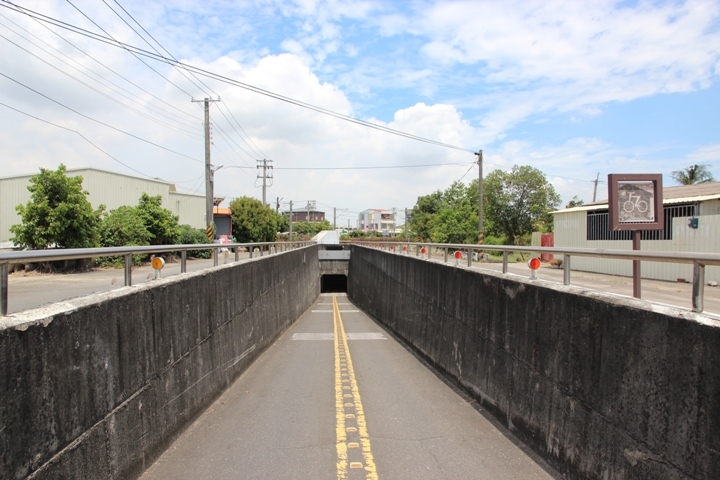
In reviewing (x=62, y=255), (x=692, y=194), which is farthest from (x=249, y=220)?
(x=62, y=255)

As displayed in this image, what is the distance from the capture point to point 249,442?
6250 millimetres

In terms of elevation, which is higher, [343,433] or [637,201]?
[637,201]

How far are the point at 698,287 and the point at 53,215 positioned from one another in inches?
979

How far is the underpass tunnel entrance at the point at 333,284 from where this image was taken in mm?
55469

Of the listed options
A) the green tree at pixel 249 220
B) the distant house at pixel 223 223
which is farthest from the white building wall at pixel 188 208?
the green tree at pixel 249 220

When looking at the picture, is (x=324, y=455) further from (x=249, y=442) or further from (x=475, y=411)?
(x=475, y=411)

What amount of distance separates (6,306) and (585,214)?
88.6 ft

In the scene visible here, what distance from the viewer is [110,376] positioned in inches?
186

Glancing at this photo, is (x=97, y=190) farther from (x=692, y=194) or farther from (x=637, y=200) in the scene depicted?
(x=637, y=200)

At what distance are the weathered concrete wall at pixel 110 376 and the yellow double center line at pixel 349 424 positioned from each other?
75.6 inches

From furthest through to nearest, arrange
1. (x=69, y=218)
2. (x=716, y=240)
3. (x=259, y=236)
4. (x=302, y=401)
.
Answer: (x=259, y=236), (x=69, y=218), (x=716, y=240), (x=302, y=401)

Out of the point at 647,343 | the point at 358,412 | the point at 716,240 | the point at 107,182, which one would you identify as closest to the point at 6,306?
the point at 647,343

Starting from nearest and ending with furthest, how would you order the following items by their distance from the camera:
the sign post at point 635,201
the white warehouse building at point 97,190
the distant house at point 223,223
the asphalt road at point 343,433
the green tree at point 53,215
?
the asphalt road at point 343,433, the sign post at point 635,201, the green tree at point 53,215, the white warehouse building at point 97,190, the distant house at point 223,223

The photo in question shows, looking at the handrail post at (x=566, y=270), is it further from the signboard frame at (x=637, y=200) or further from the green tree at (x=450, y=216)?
the green tree at (x=450, y=216)
